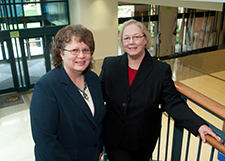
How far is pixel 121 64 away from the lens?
2.10 m

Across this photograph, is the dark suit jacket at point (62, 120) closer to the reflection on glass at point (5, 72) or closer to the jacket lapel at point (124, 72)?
the jacket lapel at point (124, 72)

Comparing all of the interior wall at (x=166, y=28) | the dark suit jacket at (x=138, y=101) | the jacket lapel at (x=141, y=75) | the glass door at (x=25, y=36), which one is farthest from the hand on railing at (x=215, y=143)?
the interior wall at (x=166, y=28)

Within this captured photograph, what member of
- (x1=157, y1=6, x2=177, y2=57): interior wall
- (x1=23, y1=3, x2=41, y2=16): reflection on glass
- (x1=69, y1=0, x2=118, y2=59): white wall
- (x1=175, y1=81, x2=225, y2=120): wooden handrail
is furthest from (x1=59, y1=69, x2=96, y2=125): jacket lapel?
(x1=157, y1=6, x2=177, y2=57): interior wall

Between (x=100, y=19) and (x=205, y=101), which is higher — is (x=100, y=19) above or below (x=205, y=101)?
above

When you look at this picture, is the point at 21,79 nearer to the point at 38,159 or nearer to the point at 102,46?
the point at 102,46

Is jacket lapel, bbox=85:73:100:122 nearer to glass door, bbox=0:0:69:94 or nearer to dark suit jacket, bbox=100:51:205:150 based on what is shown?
dark suit jacket, bbox=100:51:205:150

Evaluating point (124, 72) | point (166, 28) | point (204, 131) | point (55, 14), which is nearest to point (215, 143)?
point (204, 131)

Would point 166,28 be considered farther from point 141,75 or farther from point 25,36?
point 141,75

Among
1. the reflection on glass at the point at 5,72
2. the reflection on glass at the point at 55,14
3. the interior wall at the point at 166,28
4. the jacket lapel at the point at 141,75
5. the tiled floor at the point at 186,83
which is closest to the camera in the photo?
the jacket lapel at the point at 141,75

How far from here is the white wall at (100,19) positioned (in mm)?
8336

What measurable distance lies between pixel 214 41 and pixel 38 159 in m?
15.0

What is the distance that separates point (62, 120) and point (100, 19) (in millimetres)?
7419

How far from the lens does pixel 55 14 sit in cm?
897

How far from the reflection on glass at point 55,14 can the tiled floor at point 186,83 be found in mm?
2841
